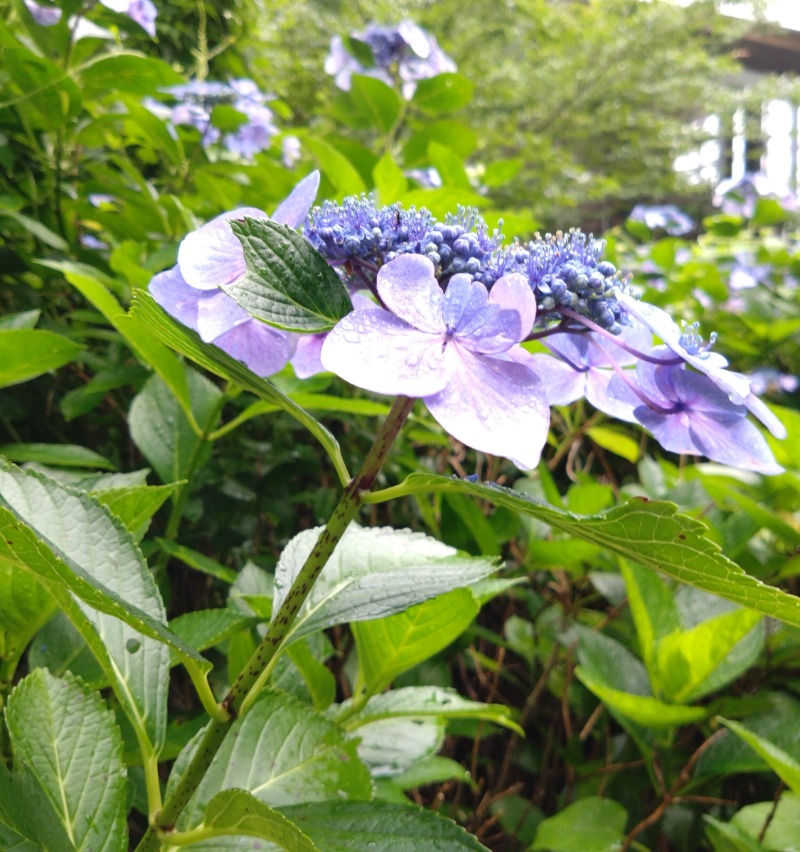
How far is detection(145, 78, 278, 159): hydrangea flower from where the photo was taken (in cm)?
152

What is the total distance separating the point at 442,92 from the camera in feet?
5.31

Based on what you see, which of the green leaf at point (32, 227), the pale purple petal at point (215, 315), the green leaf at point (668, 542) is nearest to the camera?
the green leaf at point (668, 542)

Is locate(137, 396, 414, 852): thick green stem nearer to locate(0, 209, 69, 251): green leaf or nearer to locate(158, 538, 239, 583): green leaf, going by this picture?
locate(158, 538, 239, 583): green leaf

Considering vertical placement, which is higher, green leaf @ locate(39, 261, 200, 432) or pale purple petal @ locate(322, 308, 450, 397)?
pale purple petal @ locate(322, 308, 450, 397)

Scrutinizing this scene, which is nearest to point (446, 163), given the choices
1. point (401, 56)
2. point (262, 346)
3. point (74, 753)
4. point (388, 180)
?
point (388, 180)

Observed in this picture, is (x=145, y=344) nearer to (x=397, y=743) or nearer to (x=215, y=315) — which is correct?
(x=215, y=315)

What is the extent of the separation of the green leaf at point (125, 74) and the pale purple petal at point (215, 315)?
892mm

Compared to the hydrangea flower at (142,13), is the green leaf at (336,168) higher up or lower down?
lower down

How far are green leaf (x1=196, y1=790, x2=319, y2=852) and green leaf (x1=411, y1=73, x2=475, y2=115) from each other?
5.01 feet

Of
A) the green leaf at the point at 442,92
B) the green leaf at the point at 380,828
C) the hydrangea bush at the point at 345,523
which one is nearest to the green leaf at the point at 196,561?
the hydrangea bush at the point at 345,523

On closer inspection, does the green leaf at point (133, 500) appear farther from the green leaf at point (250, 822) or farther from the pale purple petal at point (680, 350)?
the pale purple petal at point (680, 350)

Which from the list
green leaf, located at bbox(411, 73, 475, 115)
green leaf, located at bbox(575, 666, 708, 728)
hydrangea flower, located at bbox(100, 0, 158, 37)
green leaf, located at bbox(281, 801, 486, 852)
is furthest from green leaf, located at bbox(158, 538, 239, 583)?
green leaf, located at bbox(411, 73, 475, 115)

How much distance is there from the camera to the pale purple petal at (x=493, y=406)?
404mm

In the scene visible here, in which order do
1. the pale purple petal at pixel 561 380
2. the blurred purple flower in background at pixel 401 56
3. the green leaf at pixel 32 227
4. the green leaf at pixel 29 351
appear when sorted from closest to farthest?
the pale purple petal at pixel 561 380, the green leaf at pixel 29 351, the green leaf at pixel 32 227, the blurred purple flower in background at pixel 401 56
